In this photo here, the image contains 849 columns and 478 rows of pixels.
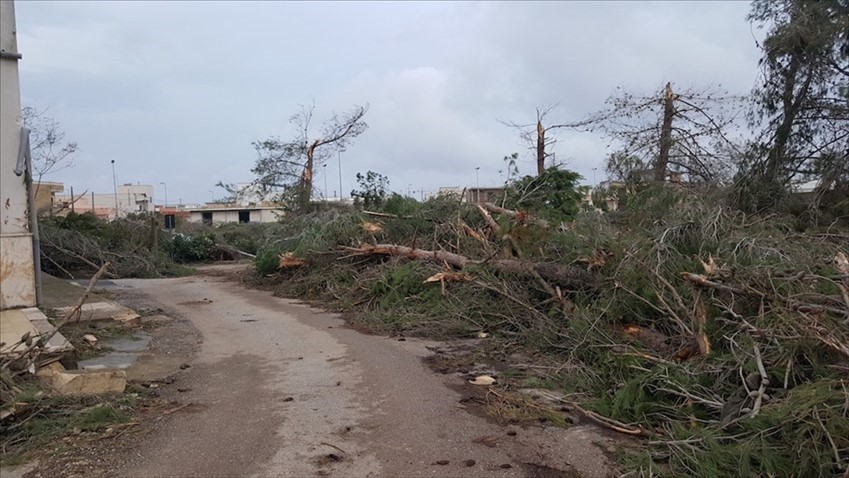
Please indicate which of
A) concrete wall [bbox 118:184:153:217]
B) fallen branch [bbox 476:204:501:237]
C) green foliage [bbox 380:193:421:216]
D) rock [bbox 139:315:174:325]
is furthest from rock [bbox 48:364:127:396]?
concrete wall [bbox 118:184:153:217]

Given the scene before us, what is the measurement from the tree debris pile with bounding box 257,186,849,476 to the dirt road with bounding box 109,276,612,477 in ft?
2.74

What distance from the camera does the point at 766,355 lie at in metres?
5.07

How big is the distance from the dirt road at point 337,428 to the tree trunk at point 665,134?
11.5 m

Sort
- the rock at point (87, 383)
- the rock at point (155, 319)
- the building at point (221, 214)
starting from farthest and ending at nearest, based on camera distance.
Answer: the building at point (221, 214), the rock at point (155, 319), the rock at point (87, 383)

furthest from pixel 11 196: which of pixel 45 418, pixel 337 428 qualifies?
pixel 337 428

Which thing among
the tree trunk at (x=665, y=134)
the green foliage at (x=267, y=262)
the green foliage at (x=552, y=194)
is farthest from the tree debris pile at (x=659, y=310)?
the tree trunk at (x=665, y=134)

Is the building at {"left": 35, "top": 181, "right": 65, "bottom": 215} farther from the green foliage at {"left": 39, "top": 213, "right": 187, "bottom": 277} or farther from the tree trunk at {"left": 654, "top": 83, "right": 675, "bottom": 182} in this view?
the tree trunk at {"left": 654, "top": 83, "right": 675, "bottom": 182}

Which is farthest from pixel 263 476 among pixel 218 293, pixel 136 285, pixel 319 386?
pixel 136 285

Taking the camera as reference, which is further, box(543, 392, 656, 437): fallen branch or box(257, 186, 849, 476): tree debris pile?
box(543, 392, 656, 437): fallen branch

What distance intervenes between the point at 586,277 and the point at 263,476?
18.7ft

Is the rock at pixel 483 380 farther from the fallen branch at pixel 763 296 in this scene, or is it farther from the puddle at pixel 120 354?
Answer: the puddle at pixel 120 354

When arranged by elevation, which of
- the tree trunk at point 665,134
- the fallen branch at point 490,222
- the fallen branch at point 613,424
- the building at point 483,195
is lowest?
the fallen branch at point 613,424

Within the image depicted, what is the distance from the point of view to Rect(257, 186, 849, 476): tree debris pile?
4.27 meters

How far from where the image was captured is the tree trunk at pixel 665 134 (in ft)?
56.9
